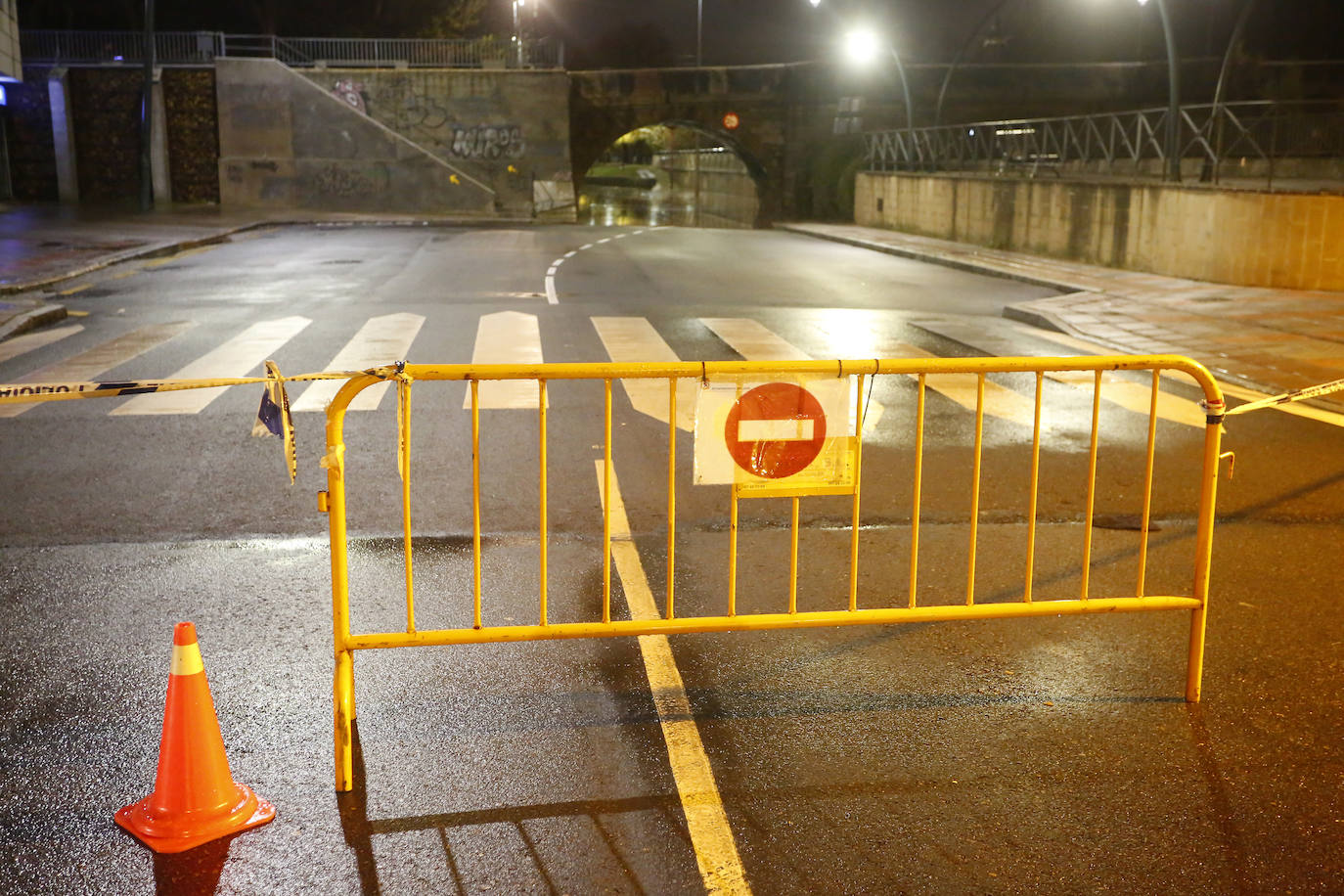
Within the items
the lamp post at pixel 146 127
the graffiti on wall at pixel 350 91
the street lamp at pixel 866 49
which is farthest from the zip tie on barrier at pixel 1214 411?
the graffiti on wall at pixel 350 91

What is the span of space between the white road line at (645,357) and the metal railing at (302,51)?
3501 centimetres

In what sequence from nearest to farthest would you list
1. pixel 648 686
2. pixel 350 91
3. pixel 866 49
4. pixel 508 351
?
pixel 648 686, pixel 508 351, pixel 866 49, pixel 350 91

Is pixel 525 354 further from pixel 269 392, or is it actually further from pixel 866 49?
pixel 866 49

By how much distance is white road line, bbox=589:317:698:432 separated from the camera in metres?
9.71

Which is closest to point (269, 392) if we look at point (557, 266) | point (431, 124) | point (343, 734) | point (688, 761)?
point (343, 734)

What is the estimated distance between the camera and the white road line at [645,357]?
9706 millimetres

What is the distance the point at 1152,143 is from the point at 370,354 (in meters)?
16.0

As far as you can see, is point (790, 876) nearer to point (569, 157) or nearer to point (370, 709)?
point (370, 709)

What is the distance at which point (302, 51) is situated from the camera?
155ft

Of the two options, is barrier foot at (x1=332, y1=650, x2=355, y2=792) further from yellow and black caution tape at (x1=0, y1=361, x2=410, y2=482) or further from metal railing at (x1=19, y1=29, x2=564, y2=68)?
metal railing at (x1=19, y1=29, x2=564, y2=68)

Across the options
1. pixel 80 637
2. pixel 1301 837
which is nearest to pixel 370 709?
pixel 80 637

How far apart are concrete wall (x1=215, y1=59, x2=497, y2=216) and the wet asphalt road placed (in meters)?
35.6

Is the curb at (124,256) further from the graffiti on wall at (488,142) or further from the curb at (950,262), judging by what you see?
the curb at (950,262)

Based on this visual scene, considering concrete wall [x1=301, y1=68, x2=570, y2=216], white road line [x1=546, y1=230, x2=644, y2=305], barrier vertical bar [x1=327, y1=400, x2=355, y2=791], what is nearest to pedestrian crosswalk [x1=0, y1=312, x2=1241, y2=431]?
white road line [x1=546, y1=230, x2=644, y2=305]
